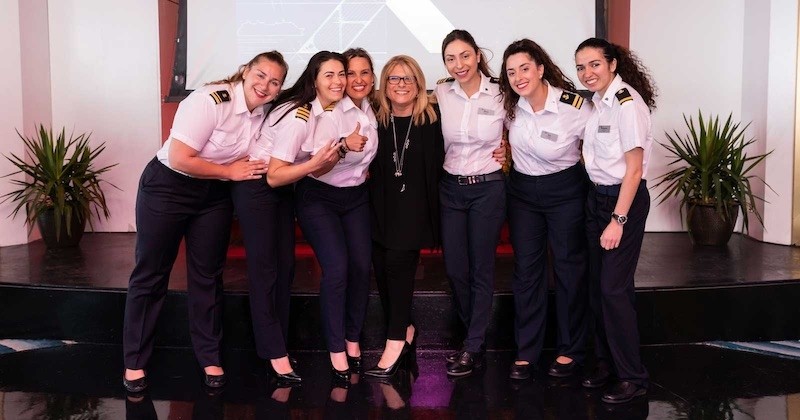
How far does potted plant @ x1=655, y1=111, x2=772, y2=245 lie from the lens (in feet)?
17.9

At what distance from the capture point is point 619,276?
3.42 metres

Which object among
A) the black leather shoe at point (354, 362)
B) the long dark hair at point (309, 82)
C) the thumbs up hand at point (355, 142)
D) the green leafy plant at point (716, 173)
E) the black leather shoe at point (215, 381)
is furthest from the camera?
the green leafy plant at point (716, 173)

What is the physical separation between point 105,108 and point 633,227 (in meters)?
4.28

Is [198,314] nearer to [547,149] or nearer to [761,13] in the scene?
[547,149]

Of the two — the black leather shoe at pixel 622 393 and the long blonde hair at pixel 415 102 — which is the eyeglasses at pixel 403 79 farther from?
the black leather shoe at pixel 622 393

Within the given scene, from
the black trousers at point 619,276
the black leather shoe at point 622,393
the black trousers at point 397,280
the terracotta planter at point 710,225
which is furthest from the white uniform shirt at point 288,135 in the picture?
the terracotta planter at point 710,225

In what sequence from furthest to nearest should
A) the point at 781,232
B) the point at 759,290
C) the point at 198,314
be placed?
the point at 781,232 → the point at 759,290 → the point at 198,314

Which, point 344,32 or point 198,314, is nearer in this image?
point 198,314

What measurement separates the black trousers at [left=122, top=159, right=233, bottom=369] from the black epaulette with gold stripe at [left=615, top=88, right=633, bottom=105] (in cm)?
167

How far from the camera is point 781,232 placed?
5586 mm

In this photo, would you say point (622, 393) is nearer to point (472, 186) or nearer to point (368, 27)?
point (472, 186)

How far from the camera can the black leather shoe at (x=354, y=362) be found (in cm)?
386

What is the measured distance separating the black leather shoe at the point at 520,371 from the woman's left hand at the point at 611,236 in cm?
73

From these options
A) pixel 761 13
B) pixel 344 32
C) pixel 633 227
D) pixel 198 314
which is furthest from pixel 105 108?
pixel 761 13
